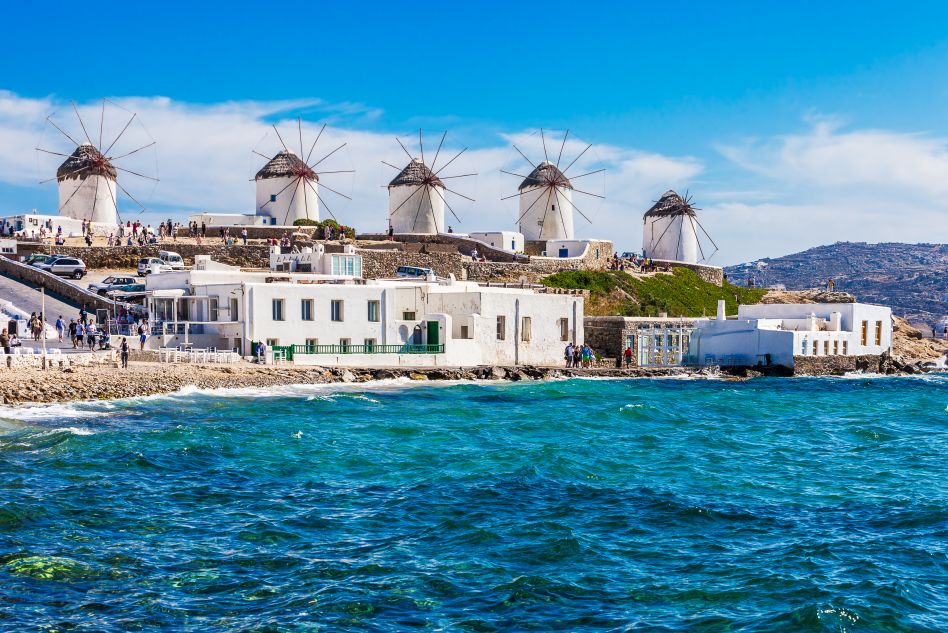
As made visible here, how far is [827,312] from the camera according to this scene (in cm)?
5762

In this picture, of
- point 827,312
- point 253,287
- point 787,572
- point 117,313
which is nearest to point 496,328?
point 253,287

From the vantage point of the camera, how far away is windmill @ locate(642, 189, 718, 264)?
Answer: 8544cm

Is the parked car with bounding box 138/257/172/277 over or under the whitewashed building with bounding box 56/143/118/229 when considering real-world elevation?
under

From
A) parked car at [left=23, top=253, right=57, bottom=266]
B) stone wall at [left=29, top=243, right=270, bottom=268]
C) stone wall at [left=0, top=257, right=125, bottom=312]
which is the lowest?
stone wall at [left=0, top=257, right=125, bottom=312]

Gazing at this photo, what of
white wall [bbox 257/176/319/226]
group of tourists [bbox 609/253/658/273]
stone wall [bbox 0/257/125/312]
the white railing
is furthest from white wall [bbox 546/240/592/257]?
the white railing

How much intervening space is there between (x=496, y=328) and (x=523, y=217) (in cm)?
3662

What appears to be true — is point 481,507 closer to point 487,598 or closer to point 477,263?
point 487,598

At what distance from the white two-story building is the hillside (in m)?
13.6

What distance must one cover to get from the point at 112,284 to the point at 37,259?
7.63 meters

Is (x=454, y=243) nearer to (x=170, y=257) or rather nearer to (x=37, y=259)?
(x=170, y=257)

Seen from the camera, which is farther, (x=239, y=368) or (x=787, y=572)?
(x=239, y=368)

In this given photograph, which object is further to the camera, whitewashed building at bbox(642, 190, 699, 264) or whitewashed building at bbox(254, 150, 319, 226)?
whitewashed building at bbox(642, 190, 699, 264)

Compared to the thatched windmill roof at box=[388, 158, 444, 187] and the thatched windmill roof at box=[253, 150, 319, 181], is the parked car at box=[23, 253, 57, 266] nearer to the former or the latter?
the thatched windmill roof at box=[253, 150, 319, 181]

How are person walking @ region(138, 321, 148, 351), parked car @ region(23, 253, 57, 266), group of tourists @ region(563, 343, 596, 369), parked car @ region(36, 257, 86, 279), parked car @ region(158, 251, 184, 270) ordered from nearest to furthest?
person walking @ region(138, 321, 148, 351) < group of tourists @ region(563, 343, 596, 369) < parked car @ region(36, 257, 86, 279) < parked car @ region(23, 253, 57, 266) < parked car @ region(158, 251, 184, 270)
